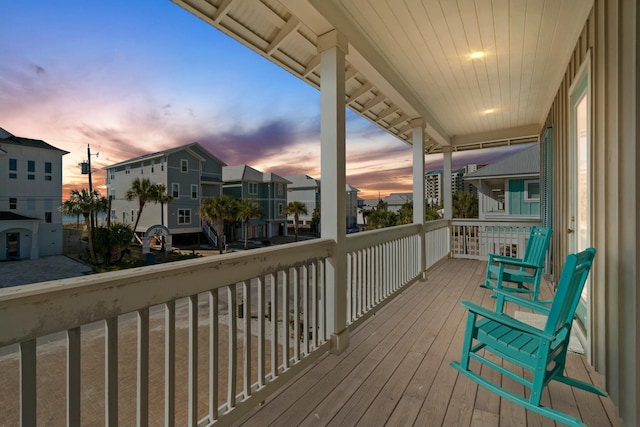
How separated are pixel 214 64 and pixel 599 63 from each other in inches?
194

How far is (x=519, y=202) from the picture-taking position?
11352 millimetres

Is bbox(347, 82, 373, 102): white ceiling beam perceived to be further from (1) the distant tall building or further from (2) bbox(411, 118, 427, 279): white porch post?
(1) the distant tall building

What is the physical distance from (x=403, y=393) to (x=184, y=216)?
52.2ft

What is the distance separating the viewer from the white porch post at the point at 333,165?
225cm

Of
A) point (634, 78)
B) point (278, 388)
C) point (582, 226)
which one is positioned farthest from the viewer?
point (582, 226)

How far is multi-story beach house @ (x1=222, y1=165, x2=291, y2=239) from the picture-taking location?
1463cm

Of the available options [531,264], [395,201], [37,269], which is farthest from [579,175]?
[395,201]

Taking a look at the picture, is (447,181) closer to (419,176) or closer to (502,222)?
(502,222)

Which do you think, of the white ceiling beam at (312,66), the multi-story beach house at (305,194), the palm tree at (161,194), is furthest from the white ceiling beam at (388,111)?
the multi-story beach house at (305,194)

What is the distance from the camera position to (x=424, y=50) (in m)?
2.80

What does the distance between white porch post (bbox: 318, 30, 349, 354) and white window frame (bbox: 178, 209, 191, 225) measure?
14.8 m

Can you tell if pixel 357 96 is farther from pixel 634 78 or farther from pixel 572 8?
pixel 634 78

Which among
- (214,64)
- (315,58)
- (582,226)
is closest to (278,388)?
(315,58)

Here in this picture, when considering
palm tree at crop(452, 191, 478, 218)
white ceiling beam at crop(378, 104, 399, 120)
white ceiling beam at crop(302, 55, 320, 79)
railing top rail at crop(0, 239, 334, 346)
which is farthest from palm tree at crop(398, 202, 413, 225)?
railing top rail at crop(0, 239, 334, 346)
